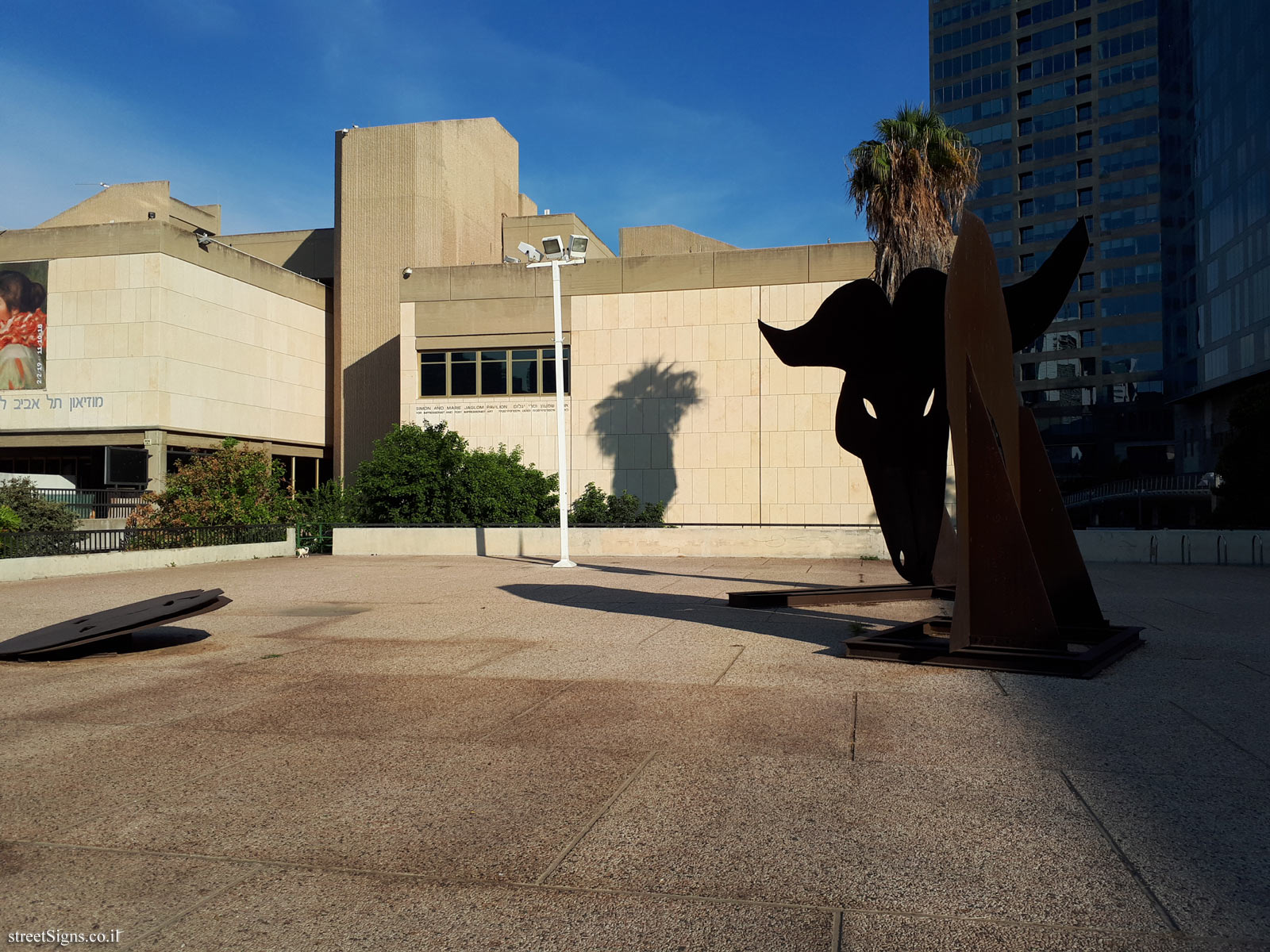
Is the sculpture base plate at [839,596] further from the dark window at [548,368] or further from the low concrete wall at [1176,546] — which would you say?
the dark window at [548,368]

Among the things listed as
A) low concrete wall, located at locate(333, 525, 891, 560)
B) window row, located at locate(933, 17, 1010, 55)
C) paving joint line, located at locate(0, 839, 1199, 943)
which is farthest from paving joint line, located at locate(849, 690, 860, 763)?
window row, located at locate(933, 17, 1010, 55)

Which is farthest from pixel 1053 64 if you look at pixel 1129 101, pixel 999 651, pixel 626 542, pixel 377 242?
pixel 999 651

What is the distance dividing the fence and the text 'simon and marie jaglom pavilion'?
4149 mm

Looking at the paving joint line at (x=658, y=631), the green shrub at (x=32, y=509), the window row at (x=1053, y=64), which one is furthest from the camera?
the window row at (x=1053, y=64)

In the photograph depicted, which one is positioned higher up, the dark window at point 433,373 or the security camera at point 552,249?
the security camera at point 552,249

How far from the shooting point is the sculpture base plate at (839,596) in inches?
490

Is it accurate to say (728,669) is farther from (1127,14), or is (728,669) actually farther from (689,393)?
(1127,14)

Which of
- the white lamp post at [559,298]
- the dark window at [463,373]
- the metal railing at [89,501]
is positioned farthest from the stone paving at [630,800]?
A: the dark window at [463,373]

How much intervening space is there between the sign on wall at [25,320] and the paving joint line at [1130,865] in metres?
44.7

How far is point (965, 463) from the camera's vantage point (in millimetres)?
7918

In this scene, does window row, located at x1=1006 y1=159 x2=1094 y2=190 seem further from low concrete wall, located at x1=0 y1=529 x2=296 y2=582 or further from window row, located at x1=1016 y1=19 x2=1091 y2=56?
low concrete wall, located at x1=0 y1=529 x2=296 y2=582

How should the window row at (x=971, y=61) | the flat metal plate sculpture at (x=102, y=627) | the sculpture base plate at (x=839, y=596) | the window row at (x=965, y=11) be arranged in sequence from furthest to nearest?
the window row at (x=965, y=11), the window row at (x=971, y=61), the sculpture base plate at (x=839, y=596), the flat metal plate sculpture at (x=102, y=627)

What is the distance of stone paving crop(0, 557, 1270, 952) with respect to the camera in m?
3.30

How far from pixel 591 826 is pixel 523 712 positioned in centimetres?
239
